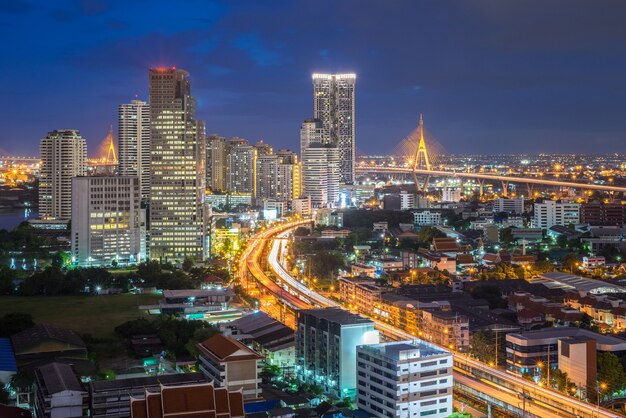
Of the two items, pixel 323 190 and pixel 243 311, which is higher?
pixel 323 190

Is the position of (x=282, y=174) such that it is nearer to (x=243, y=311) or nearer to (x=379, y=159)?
(x=243, y=311)

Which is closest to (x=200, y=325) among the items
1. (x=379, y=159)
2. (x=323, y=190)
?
(x=323, y=190)

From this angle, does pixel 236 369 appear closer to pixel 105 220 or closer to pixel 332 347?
pixel 332 347

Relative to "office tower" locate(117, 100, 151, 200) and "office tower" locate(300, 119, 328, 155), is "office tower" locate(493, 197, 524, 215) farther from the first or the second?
"office tower" locate(117, 100, 151, 200)

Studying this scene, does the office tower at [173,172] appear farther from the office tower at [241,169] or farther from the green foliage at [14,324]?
the office tower at [241,169]

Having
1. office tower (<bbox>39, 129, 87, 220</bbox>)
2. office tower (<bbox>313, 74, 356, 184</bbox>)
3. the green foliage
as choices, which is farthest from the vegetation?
office tower (<bbox>313, 74, 356, 184</bbox>)

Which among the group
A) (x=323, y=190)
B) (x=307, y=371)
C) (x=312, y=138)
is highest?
(x=312, y=138)

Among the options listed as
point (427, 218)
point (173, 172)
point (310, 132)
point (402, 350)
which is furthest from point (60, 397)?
point (310, 132)
